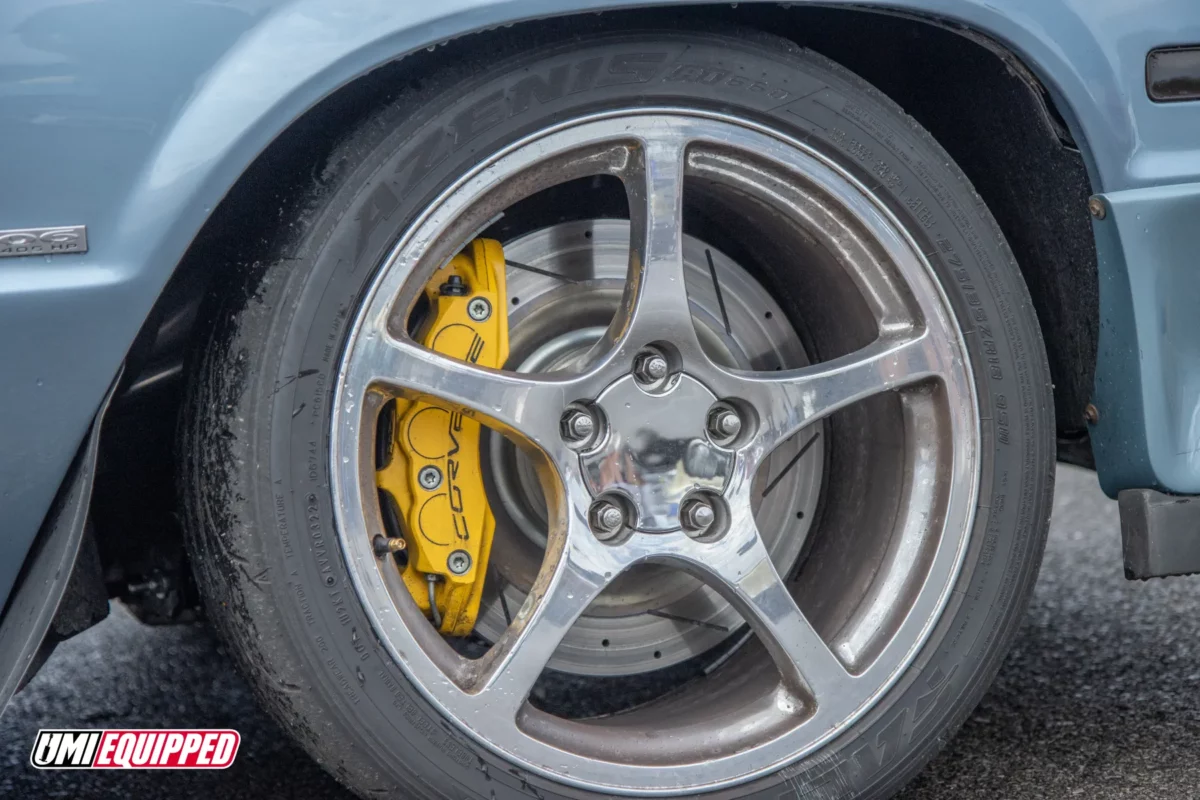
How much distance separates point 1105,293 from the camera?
1.71 metres

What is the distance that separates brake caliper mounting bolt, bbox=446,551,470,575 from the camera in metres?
1.74

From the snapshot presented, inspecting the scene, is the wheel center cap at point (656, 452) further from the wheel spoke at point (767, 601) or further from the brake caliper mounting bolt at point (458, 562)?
the brake caliper mounting bolt at point (458, 562)

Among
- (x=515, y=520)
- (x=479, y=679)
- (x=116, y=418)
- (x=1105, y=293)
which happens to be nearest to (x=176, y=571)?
(x=116, y=418)

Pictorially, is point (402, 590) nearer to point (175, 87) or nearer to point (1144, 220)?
point (175, 87)

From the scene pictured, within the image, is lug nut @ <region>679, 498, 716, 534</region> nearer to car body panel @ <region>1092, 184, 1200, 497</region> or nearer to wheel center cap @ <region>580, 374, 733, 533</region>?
wheel center cap @ <region>580, 374, 733, 533</region>

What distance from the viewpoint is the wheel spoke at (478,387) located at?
1.49m

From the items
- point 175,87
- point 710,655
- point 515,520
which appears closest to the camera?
point 175,87

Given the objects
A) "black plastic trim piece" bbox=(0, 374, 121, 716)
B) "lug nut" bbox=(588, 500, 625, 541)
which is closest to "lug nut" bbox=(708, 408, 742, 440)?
"lug nut" bbox=(588, 500, 625, 541)

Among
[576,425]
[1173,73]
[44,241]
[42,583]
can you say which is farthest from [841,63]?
[42,583]

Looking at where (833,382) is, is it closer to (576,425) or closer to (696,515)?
(696,515)

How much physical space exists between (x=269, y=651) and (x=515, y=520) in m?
0.51

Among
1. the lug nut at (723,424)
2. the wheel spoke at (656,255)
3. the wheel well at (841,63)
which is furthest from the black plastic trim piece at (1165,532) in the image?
the wheel spoke at (656,255)

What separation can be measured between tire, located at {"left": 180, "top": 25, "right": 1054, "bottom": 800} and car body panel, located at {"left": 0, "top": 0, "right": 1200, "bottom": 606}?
0.11 metres

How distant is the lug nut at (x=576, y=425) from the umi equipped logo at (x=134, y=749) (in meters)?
0.69
